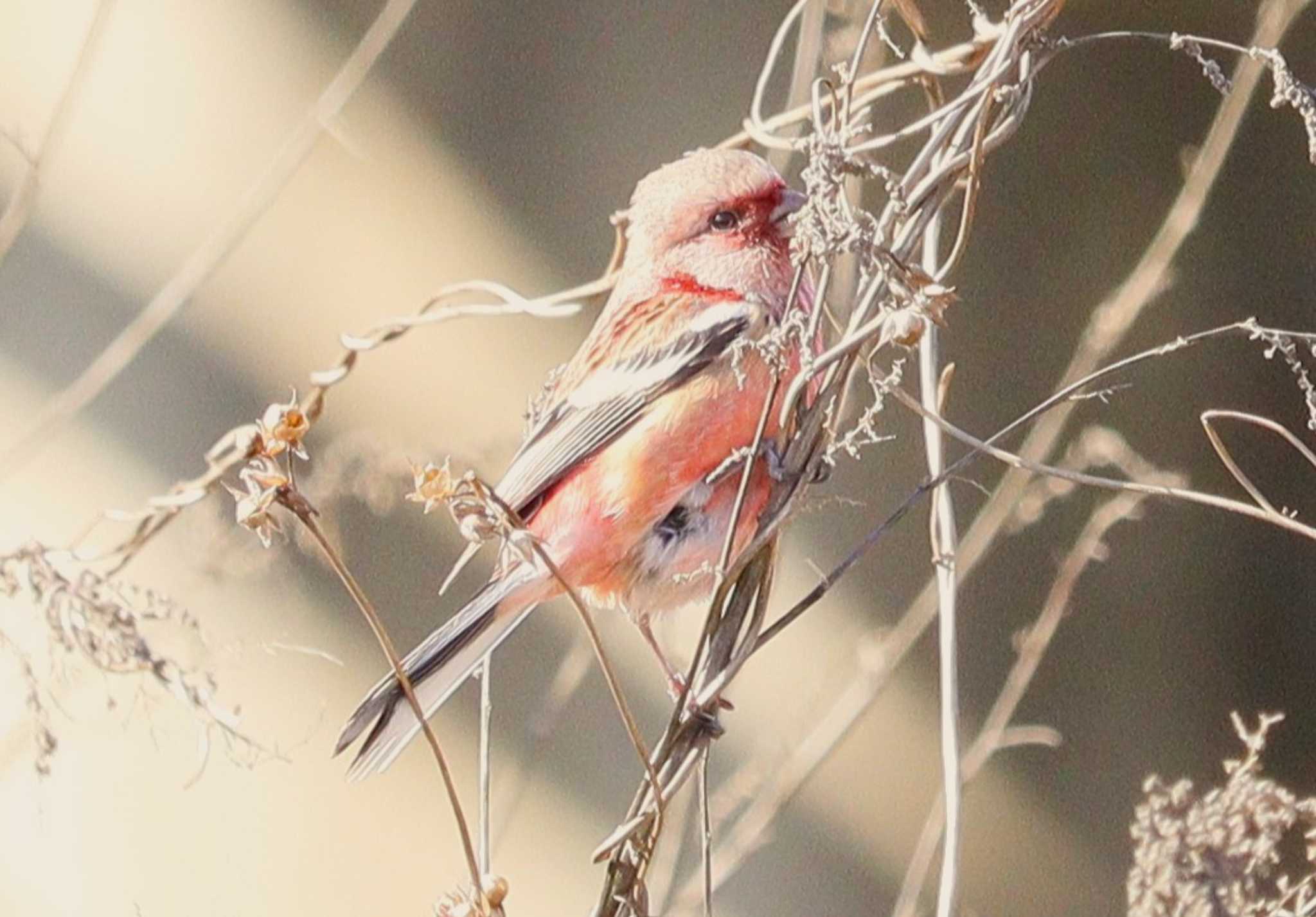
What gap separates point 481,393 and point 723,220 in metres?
1.01

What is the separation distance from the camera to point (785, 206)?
2822 mm

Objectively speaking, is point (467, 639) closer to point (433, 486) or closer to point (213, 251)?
point (213, 251)

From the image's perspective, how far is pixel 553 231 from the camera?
3.67m

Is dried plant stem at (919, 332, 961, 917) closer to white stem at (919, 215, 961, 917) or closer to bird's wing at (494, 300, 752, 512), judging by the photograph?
white stem at (919, 215, 961, 917)

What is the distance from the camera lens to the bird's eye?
9.39 ft

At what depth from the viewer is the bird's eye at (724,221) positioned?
2.86 metres

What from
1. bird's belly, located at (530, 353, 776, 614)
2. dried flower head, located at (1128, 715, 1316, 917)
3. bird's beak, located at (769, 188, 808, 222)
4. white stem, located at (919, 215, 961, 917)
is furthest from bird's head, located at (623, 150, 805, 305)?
dried flower head, located at (1128, 715, 1316, 917)

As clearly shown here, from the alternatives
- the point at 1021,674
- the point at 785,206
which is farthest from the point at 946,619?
the point at 1021,674

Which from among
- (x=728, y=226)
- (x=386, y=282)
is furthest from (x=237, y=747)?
(x=728, y=226)

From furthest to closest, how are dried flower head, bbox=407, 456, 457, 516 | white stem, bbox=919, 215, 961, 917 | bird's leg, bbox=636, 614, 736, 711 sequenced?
1. bird's leg, bbox=636, 614, 736, 711
2. white stem, bbox=919, 215, 961, 917
3. dried flower head, bbox=407, 456, 457, 516

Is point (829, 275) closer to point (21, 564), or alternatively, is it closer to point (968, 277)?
point (21, 564)

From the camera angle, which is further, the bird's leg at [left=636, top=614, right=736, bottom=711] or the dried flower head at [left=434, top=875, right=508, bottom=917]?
the bird's leg at [left=636, top=614, right=736, bottom=711]

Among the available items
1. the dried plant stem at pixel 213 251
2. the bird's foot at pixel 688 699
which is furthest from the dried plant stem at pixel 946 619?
the dried plant stem at pixel 213 251

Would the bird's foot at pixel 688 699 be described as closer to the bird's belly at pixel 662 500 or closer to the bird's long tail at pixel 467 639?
the bird's belly at pixel 662 500
